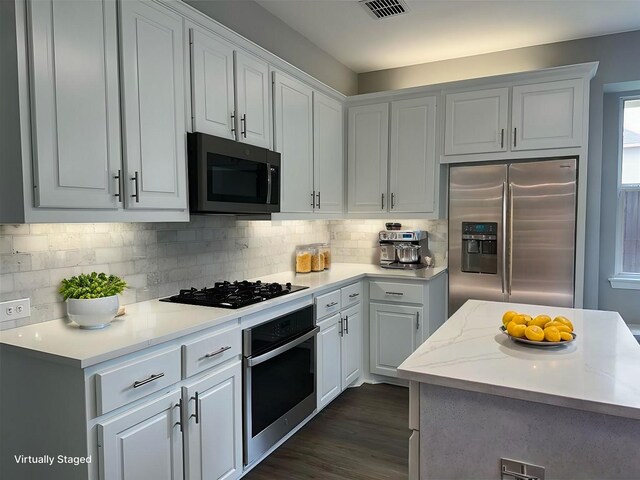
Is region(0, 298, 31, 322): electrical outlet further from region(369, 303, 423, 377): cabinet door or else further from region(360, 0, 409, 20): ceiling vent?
region(360, 0, 409, 20): ceiling vent

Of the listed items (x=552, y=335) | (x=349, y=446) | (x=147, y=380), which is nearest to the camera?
(x=552, y=335)

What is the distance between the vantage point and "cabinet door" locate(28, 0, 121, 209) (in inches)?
64.2

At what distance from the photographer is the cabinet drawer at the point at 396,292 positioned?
139 inches

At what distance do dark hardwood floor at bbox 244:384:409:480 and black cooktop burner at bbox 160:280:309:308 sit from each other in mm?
971

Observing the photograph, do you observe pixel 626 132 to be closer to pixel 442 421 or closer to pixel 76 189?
pixel 442 421

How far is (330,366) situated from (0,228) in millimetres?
2184

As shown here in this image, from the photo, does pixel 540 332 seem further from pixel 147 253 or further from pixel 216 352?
pixel 147 253

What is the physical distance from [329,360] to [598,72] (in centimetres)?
323

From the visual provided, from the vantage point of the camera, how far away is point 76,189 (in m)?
1.76

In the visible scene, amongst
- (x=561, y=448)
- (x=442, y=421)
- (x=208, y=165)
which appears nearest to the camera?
(x=561, y=448)

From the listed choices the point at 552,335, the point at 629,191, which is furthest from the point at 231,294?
the point at 629,191

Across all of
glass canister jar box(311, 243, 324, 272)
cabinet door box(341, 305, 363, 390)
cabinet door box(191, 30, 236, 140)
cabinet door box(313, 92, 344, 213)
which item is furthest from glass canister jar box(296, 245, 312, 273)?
cabinet door box(191, 30, 236, 140)

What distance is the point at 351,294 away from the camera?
3490 mm

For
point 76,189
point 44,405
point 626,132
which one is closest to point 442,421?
point 44,405
